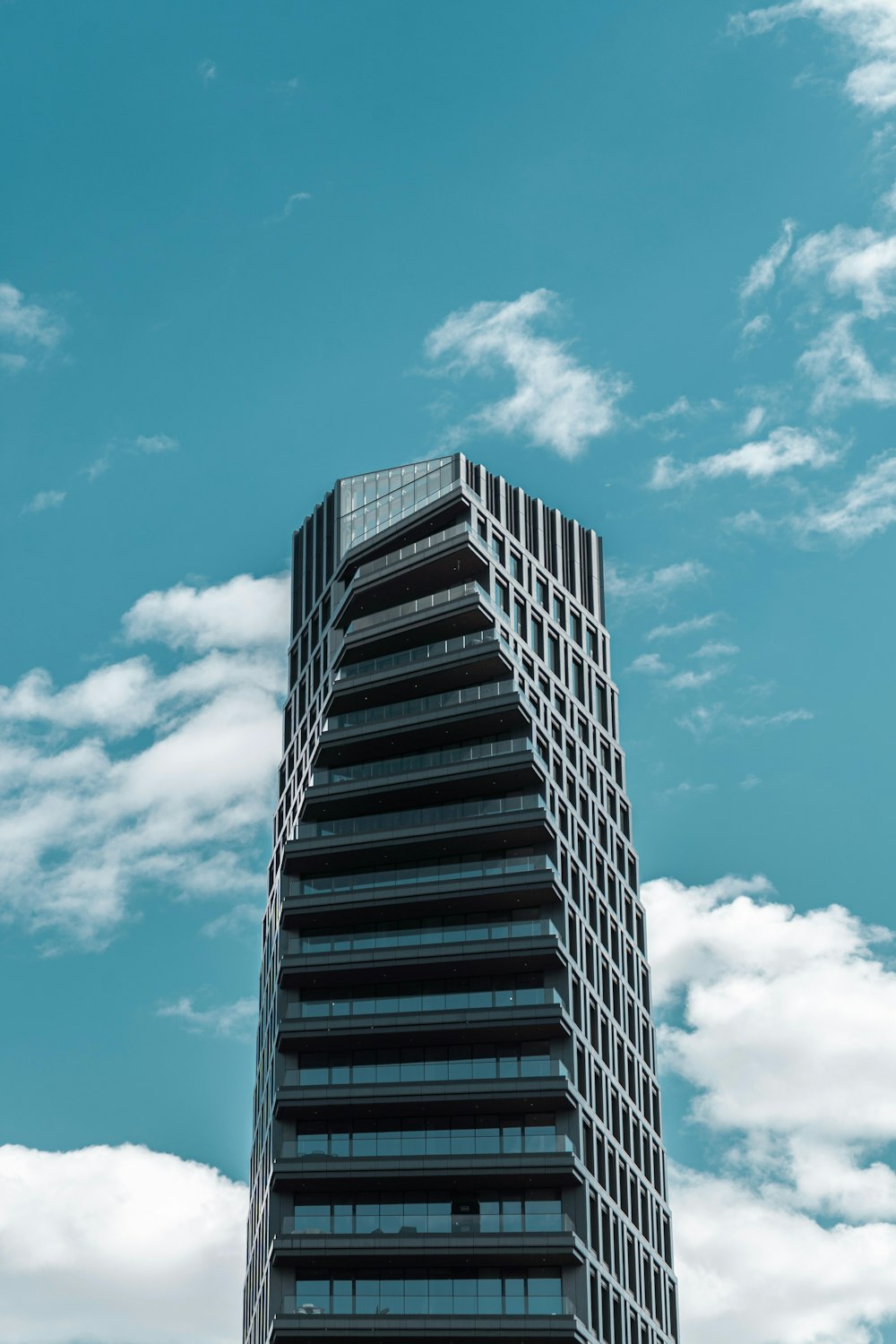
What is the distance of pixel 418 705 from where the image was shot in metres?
106

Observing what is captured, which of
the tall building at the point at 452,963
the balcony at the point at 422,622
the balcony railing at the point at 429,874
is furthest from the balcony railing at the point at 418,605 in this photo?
the balcony railing at the point at 429,874

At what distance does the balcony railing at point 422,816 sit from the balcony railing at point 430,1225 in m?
21.1

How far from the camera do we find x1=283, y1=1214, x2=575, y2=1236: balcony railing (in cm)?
9169

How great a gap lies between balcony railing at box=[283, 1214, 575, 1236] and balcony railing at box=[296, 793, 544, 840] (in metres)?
21.1

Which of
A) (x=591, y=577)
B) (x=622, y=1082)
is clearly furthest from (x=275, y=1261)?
(x=591, y=577)

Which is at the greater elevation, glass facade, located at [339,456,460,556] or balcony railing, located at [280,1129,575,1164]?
glass facade, located at [339,456,460,556]

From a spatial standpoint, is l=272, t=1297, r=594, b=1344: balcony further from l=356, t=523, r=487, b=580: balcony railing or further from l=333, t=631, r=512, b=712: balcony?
l=356, t=523, r=487, b=580: balcony railing

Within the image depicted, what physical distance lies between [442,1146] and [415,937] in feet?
38.0

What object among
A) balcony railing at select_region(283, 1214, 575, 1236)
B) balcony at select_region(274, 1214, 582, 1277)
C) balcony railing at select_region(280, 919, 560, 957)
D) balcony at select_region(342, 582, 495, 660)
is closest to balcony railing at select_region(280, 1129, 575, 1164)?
balcony railing at select_region(283, 1214, 575, 1236)

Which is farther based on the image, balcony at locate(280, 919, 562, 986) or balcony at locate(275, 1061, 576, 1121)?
balcony at locate(280, 919, 562, 986)

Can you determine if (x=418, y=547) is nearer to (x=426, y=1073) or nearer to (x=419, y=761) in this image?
(x=419, y=761)

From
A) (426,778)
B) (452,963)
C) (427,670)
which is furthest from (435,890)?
(427,670)

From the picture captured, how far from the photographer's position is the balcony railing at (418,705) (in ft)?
345

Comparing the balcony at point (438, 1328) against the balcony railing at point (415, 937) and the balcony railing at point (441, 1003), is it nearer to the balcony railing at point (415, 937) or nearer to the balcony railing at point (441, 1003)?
the balcony railing at point (441, 1003)
